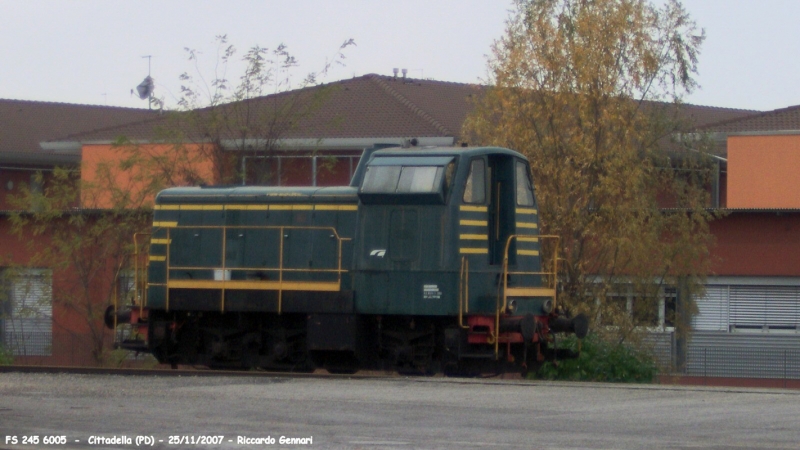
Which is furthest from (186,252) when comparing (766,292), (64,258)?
(766,292)

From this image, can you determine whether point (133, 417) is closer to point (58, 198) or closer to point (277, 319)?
point (277, 319)

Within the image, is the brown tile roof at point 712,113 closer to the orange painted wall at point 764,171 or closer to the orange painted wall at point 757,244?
the orange painted wall at point 764,171

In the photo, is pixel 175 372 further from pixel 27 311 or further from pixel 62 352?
pixel 62 352

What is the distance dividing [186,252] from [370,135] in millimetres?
16659

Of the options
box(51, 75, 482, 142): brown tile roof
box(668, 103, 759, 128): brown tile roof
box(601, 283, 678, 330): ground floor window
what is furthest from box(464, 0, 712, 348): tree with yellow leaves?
box(668, 103, 759, 128): brown tile roof

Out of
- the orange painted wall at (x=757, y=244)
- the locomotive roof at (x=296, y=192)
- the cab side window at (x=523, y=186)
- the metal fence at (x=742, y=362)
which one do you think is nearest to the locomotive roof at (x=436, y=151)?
the locomotive roof at (x=296, y=192)

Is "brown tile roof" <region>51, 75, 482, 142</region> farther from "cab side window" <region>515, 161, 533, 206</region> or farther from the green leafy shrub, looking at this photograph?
"cab side window" <region>515, 161, 533, 206</region>

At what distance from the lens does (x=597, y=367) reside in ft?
60.2

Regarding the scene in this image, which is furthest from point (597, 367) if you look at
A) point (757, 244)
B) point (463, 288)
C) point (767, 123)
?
point (767, 123)

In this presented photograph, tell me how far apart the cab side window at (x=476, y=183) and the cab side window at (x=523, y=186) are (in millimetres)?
686

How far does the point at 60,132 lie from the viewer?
45.9 m

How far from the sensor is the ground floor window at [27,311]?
88.2 ft

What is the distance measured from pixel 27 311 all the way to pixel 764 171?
20.3m

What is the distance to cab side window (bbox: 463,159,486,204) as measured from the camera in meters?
15.2
